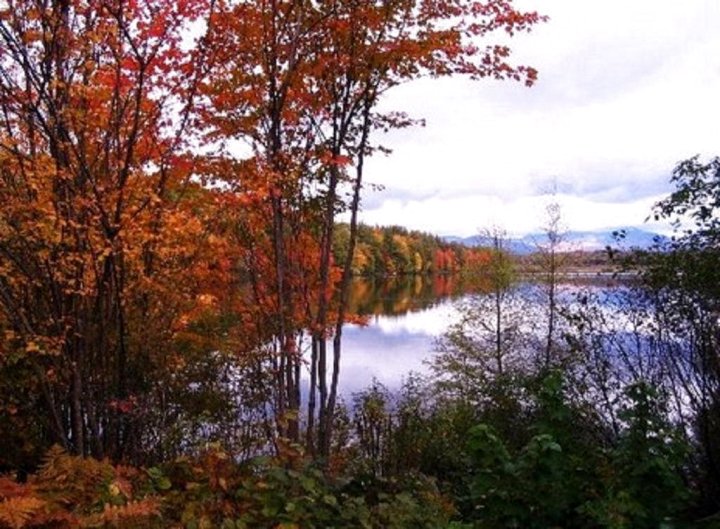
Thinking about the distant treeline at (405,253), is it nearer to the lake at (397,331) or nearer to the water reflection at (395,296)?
the water reflection at (395,296)

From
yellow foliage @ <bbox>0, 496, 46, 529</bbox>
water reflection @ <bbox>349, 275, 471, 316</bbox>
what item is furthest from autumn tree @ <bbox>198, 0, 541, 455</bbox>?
water reflection @ <bbox>349, 275, 471, 316</bbox>

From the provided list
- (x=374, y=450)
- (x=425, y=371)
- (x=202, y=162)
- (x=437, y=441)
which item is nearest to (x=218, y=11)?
(x=202, y=162)

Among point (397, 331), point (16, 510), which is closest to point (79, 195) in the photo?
point (16, 510)

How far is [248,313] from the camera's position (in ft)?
32.6

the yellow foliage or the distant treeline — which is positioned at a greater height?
the distant treeline

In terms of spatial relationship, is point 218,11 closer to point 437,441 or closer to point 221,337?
→ point 221,337

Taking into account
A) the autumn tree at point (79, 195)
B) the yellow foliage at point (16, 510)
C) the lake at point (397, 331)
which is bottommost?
the lake at point (397, 331)

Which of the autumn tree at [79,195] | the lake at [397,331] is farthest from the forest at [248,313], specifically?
the lake at [397,331]

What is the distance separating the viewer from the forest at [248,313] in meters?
3.92

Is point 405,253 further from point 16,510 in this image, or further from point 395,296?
point 16,510

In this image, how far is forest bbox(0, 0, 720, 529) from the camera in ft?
12.9

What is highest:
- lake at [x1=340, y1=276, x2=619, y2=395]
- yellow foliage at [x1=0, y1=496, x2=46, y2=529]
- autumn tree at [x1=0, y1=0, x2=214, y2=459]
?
autumn tree at [x1=0, y1=0, x2=214, y2=459]

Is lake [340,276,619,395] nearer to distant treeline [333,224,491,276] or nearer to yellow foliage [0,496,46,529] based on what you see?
yellow foliage [0,496,46,529]

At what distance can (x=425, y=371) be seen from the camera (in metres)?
26.3
